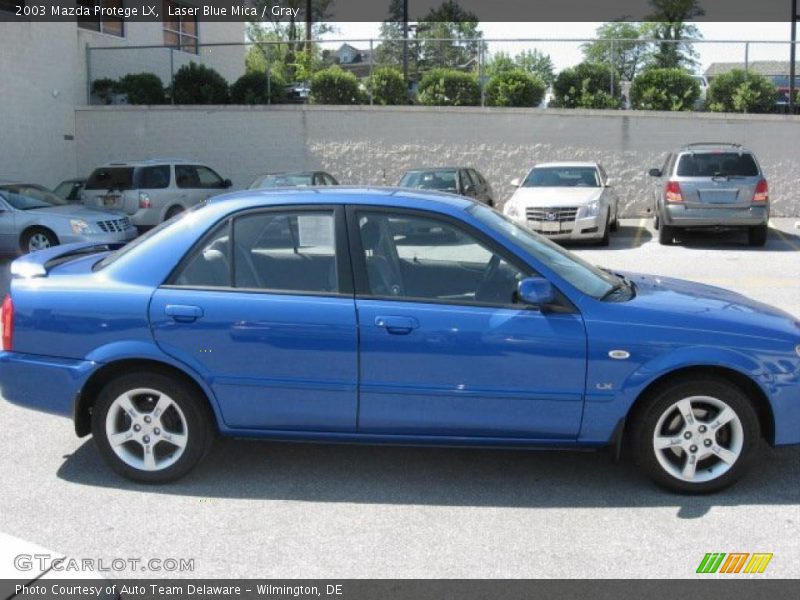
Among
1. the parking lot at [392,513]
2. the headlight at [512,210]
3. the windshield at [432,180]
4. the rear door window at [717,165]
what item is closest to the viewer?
the parking lot at [392,513]

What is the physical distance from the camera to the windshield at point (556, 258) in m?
4.75

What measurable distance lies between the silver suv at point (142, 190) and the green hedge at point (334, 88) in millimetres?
6518

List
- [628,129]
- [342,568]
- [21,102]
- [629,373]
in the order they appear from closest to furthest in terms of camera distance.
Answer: [342,568], [629,373], [21,102], [628,129]

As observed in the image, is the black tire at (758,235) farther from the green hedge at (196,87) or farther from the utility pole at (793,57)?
the green hedge at (196,87)

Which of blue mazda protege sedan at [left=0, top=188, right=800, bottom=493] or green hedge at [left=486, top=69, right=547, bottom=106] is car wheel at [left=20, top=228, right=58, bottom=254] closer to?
blue mazda protege sedan at [left=0, top=188, right=800, bottom=493]

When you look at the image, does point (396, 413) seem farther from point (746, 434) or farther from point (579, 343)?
point (746, 434)

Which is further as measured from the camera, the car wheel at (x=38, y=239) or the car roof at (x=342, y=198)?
the car wheel at (x=38, y=239)

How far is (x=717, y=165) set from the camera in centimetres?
1584

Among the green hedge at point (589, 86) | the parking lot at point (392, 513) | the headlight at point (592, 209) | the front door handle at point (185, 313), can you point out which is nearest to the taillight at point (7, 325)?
the parking lot at point (392, 513)

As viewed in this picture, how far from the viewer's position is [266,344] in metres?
4.57

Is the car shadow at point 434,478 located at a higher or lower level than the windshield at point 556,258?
lower

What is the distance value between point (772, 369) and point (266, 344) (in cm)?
254

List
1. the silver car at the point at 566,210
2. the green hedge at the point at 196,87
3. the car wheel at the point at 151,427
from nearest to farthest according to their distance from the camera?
the car wheel at the point at 151,427
the silver car at the point at 566,210
the green hedge at the point at 196,87

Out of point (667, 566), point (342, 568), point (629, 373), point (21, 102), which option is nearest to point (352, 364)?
point (342, 568)
